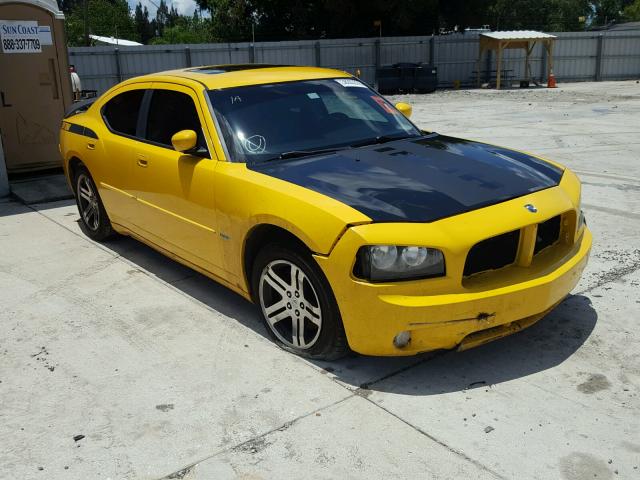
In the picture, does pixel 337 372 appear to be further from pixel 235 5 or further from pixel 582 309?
pixel 235 5

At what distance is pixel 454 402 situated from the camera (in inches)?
133

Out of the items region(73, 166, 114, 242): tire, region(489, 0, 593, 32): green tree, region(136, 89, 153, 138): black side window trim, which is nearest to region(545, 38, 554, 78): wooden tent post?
region(73, 166, 114, 242): tire

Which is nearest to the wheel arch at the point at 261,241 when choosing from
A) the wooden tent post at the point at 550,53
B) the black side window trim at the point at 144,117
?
the black side window trim at the point at 144,117

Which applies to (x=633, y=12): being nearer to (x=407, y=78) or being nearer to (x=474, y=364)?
(x=407, y=78)

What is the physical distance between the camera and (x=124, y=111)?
5578 millimetres

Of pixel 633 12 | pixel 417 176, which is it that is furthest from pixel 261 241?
pixel 633 12

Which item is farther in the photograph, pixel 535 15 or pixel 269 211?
pixel 535 15

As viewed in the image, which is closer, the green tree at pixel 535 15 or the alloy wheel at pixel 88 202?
the alloy wheel at pixel 88 202

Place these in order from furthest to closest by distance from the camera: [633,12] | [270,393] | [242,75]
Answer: [633,12] < [242,75] < [270,393]

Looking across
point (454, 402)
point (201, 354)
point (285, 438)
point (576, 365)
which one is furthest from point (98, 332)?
point (576, 365)

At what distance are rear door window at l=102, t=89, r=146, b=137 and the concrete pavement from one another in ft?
3.97

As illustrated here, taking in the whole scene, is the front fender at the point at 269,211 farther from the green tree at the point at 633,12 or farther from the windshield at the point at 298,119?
the green tree at the point at 633,12

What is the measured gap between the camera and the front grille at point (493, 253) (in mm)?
3484

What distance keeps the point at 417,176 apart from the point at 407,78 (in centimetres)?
2448
